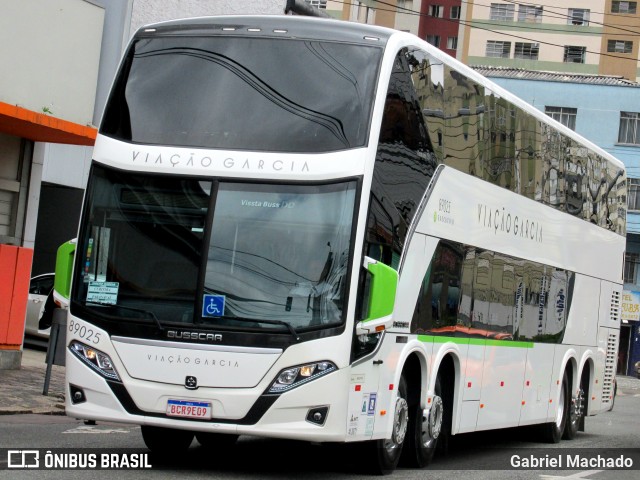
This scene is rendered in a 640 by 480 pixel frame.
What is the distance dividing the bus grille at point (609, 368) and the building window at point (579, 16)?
61830 mm

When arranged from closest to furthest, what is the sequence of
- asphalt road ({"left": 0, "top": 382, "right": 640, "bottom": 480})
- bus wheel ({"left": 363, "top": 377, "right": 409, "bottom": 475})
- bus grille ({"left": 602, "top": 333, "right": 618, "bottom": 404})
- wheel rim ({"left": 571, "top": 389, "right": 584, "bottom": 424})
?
asphalt road ({"left": 0, "top": 382, "right": 640, "bottom": 480}) → bus wheel ({"left": 363, "top": 377, "right": 409, "bottom": 475}) → wheel rim ({"left": 571, "top": 389, "right": 584, "bottom": 424}) → bus grille ({"left": 602, "top": 333, "right": 618, "bottom": 404})

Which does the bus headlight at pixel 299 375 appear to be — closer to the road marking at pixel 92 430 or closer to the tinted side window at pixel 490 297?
the tinted side window at pixel 490 297

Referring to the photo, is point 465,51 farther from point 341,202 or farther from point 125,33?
point 341,202

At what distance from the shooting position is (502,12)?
8275 cm

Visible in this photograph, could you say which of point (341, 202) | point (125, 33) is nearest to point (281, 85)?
point (341, 202)

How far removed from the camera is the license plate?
10.7 meters

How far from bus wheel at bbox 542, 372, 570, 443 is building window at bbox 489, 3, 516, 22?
65.8 meters

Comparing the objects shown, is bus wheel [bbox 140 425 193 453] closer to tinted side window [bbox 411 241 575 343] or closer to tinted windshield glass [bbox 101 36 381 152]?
tinted side window [bbox 411 241 575 343]

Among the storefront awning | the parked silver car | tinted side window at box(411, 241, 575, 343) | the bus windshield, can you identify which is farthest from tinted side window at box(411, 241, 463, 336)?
the parked silver car

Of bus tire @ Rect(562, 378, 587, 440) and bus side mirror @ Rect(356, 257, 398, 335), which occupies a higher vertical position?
bus side mirror @ Rect(356, 257, 398, 335)

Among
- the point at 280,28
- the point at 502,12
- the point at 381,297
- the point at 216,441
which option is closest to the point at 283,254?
the point at 381,297

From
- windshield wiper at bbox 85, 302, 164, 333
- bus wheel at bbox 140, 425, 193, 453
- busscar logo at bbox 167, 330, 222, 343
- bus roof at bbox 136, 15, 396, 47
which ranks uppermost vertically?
bus roof at bbox 136, 15, 396, 47

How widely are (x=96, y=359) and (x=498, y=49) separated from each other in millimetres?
73108

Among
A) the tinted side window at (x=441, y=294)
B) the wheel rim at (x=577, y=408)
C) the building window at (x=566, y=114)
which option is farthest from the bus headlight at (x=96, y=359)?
the building window at (x=566, y=114)
